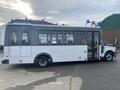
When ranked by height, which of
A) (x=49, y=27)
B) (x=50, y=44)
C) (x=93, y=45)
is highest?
(x=49, y=27)

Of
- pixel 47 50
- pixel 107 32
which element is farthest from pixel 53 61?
pixel 107 32

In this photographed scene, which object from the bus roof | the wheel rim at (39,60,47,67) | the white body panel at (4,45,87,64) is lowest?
the wheel rim at (39,60,47,67)

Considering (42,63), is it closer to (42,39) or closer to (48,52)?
(48,52)

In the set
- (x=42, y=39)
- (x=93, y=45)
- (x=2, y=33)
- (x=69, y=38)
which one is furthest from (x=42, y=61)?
(x=93, y=45)

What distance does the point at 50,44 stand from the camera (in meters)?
→ 14.2

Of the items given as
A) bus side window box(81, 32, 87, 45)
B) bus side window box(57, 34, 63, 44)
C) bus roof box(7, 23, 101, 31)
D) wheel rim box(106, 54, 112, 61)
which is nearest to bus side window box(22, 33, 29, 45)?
bus roof box(7, 23, 101, 31)

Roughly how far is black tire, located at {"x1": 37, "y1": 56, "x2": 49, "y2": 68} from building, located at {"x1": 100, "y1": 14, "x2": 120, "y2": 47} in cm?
2315

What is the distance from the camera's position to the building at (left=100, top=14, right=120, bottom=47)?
118 feet

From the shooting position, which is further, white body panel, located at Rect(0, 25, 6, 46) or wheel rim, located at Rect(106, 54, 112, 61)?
wheel rim, located at Rect(106, 54, 112, 61)

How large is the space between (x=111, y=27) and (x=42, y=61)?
2545cm

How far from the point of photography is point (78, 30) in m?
15.1

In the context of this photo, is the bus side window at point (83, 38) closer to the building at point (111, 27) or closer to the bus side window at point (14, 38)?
the bus side window at point (14, 38)

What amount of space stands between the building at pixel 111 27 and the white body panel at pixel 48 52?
2152 centimetres

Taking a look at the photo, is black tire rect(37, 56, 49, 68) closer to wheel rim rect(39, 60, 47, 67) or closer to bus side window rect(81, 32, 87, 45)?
wheel rim rect(39, 60, 47, 67)
